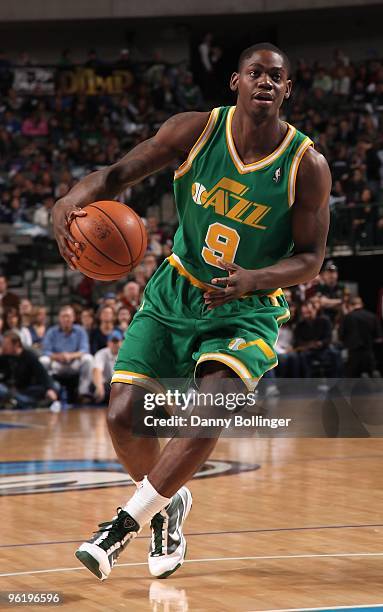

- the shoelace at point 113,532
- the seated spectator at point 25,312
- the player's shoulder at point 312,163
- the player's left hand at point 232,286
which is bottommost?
the shoelace at point 113,532

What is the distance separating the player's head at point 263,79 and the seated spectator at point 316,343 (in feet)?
30.6

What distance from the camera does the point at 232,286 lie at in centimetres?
424

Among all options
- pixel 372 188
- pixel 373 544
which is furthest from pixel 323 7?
pixel 373 544

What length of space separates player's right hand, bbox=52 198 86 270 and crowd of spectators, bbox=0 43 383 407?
25.3 ft

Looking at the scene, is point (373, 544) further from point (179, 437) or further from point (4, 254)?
point (4, 254)

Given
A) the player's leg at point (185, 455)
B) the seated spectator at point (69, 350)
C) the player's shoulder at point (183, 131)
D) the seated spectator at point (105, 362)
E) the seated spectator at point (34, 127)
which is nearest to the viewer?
the player's leg at point (185, 455)

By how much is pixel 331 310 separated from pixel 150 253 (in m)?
2.54

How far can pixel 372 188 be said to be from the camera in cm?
1739

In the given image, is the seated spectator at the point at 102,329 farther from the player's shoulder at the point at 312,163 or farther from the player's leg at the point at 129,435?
the player's shoulder at the point at 312,163

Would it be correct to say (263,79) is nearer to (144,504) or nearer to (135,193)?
(144,504)

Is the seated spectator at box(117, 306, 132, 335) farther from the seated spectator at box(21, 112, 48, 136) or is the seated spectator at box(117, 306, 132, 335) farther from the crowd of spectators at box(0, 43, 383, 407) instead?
the seated spectator at box(21, 112, 48, 136)

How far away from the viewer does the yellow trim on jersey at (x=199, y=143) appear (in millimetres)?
4680

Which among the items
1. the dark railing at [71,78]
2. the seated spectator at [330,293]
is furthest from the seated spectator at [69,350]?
the dark railing at [71,78]

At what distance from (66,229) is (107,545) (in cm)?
130
